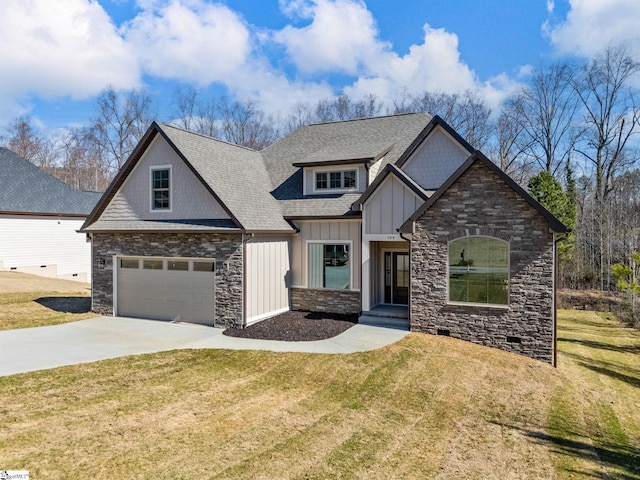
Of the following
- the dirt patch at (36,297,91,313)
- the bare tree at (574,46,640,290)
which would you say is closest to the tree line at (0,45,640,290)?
the bare tree at (574,46,640,290)

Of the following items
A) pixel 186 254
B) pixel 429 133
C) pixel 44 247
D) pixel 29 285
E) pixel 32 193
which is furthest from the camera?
pixel 32 193

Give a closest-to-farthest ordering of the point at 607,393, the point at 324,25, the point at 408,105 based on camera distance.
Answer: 1. the point at 607,393
2. the point at 324,25
3. the point at 408,105

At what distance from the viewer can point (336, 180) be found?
1530 centimetres

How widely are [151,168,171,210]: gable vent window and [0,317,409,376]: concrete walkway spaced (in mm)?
3977

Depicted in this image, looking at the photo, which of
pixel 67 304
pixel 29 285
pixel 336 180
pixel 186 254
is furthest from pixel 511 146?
pixel 29 285

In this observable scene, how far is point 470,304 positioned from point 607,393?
3.45 meters

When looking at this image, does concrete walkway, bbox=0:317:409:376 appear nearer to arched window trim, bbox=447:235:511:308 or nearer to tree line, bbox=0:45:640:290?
arched window trim, bbox=447:235:511:308

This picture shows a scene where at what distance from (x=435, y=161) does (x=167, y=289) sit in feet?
31.3

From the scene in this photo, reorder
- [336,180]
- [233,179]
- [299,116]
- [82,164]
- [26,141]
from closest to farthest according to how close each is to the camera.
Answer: [233,179], [336,180], [299,116], [26,141], [82,164]

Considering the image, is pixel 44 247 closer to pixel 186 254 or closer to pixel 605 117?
pixel 186 254

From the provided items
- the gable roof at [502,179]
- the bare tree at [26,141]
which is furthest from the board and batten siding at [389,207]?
the bare tree at [26,141]

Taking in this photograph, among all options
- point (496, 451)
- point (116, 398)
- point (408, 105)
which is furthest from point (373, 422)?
point (408, 105)

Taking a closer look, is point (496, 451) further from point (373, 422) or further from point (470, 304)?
point (470, 304)

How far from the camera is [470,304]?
37.1 ft
